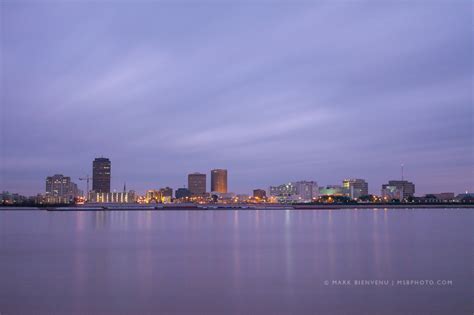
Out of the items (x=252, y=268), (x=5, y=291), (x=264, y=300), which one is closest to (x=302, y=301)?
(x=264, y=300)

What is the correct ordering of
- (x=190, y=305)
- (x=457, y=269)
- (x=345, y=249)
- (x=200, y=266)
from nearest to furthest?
(x=190, y=305) → (x=457, y=269) → (x=200, y=266) → (x=345, y=249)

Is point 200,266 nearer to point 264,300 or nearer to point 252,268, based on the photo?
point 252,268

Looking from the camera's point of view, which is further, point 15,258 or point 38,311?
point 15,258

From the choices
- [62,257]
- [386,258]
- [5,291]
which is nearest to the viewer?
[5,291]

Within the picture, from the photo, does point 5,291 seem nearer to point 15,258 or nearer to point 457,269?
point 15,258

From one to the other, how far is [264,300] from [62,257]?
45.9 feet

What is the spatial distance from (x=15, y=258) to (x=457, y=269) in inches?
801

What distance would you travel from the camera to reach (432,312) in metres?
12.4

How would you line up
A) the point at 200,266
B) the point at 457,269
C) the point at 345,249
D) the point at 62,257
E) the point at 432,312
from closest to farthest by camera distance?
the point at 432,312 < the point at 457,269 < the point at 200,266 < the point at 62,257 < the point at 345,249

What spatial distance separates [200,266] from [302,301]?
25.5 feet

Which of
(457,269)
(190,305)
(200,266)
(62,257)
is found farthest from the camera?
(62,257)

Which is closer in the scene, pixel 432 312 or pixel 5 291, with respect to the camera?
pixel 432 312

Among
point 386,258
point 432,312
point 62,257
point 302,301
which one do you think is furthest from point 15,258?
point 432,312

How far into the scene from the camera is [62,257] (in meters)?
24.2
